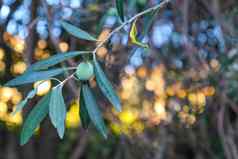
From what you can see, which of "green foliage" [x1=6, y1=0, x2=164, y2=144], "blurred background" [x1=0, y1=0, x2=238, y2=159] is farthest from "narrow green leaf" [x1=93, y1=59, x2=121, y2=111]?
"blurred background" [x1=0, y1=0, x2=238, y2=159]

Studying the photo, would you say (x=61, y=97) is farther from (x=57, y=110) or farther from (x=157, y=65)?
(x=157, y=65)

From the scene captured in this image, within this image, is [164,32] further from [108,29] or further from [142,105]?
[142,105]

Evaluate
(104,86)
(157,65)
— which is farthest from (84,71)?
(157,65)

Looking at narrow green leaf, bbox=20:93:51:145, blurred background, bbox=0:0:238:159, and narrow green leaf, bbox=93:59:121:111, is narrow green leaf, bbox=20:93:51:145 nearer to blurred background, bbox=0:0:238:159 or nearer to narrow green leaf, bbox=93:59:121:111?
narrow green leaf, bbox=93:59:121:111

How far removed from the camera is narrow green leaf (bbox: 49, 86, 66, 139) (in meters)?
0.94

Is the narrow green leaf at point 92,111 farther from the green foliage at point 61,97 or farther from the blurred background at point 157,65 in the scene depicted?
the blurred background at point 157,65

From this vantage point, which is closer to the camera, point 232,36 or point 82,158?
point 232,36

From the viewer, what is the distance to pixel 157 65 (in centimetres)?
236

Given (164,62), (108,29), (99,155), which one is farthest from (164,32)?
(99,155)

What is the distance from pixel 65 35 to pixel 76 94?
0.34m

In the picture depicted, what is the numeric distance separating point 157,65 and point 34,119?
1412mm

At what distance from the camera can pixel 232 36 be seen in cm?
190

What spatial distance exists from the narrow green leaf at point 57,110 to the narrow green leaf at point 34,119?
0.04m

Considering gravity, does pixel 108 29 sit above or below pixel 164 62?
above
